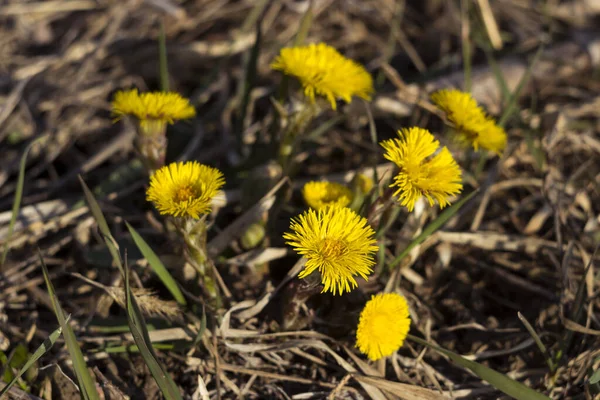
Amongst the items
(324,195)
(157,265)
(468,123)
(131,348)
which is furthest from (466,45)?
(131,348)

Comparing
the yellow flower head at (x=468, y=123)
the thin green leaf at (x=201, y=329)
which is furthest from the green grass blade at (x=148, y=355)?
the yellow flower head at (x=468, y=123)

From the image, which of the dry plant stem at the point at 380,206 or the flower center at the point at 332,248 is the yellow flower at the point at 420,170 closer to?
the dry plant stem at the point at 380,206

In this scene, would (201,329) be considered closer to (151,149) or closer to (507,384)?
(151,149)

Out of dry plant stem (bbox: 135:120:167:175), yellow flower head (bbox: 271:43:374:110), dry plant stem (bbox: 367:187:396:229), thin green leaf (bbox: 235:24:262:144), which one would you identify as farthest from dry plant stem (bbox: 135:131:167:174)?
dry plant stem (bbox: 367:187:396:229)

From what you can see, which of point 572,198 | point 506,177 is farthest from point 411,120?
point 572,198

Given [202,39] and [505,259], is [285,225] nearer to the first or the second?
[505,259]
